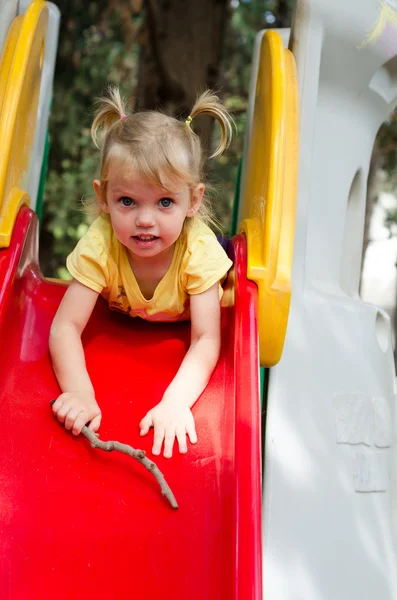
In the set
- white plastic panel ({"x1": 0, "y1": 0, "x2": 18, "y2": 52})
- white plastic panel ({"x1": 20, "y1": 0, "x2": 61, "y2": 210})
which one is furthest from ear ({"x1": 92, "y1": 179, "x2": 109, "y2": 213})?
white plastic panel ({"x1": 0, "y1": 0, "x2": 18, "y2": 52})

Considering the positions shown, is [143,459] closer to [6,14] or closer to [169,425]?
[169,425]

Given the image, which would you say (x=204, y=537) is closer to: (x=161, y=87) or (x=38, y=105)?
(x=38, y=105)

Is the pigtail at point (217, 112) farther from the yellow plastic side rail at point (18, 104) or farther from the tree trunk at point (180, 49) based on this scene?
the tree trunk at point (180, 49)

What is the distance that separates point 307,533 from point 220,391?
0.58 meters

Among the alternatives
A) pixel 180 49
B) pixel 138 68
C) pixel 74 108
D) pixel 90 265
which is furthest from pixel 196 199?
pixel 74 108

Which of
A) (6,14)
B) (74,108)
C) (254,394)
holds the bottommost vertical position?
(254,394)

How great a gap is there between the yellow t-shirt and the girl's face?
12 centimetres

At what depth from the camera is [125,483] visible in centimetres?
183

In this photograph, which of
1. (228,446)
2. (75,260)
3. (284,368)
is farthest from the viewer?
(284,368)

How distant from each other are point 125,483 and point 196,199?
82 centimetres

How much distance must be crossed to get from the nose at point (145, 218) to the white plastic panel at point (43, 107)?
103cm

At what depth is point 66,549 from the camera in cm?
171

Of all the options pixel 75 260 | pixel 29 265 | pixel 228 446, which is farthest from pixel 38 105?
pixel 228 446

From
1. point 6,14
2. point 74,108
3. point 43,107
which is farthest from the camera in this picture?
point 74,108
